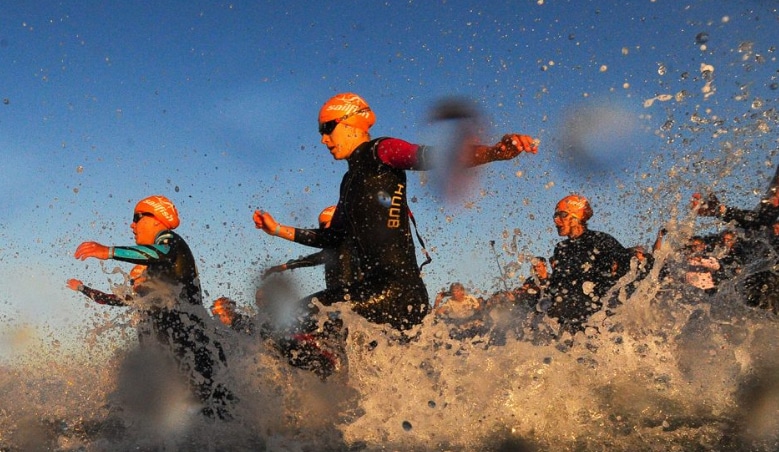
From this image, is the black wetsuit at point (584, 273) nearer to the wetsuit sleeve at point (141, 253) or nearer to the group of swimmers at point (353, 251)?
the group of swimmers at point (353, 251)

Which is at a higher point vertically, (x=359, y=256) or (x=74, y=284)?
(x=74, y=284)

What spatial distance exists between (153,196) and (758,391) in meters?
4.38

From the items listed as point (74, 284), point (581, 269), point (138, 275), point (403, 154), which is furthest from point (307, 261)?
point (403, 154)

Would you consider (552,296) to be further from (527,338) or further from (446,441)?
(446,441)

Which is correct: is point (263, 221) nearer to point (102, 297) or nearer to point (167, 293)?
point (167, 293)

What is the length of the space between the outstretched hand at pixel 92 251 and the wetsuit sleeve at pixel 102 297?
810 millimetres

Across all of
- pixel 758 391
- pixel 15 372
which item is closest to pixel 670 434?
pixel 758 391

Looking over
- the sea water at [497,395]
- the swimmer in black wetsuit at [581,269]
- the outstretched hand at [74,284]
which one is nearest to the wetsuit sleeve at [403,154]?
the sea water at [497,395]

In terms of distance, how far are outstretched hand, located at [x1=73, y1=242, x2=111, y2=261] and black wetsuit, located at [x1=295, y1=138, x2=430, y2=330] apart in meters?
1.64

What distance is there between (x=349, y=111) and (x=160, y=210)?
7.13 ft

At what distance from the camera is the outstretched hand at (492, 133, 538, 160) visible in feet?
10.1

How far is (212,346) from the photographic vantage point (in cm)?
457

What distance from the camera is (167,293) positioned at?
4.89m

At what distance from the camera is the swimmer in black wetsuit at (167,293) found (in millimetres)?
4488
